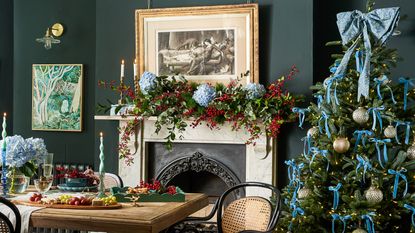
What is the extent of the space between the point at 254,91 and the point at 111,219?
2161mm

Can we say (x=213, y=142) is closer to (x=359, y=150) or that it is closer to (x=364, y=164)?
(x=359, y=150)

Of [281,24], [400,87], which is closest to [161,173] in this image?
[281,24]

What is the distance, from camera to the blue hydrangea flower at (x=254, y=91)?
4641 millimetres

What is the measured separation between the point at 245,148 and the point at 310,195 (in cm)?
126

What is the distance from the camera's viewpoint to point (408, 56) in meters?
4.98

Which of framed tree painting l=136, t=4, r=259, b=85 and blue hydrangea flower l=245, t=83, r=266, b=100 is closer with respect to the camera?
blue hydrangea flower l=245, t=83, r=266, b=100

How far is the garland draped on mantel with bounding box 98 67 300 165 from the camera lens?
4637 mm

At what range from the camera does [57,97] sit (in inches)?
244

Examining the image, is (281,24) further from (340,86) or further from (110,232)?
(110,232)

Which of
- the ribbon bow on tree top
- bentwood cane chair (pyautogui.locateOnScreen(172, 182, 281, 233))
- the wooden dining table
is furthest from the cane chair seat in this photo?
the ribbon bow on tree top

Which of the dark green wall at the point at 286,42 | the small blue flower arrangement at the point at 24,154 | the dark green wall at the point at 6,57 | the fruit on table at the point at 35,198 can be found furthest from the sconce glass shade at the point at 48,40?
the fruit on table at the point at 35,198

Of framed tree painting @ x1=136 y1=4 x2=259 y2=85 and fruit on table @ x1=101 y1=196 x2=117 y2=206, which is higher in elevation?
framed tree painting @ x1=136 y1=4 x2=259 y2=85

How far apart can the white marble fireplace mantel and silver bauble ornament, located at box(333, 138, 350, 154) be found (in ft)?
3.70

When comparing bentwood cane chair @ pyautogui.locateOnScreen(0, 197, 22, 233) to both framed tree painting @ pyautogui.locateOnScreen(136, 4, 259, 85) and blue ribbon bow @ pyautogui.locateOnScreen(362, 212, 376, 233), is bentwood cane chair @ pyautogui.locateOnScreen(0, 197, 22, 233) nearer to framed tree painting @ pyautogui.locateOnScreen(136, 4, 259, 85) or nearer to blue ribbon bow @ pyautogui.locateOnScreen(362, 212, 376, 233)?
blue ribbon bow @ pyautogui.locateOnScreen(362, 212, 376, 233)
